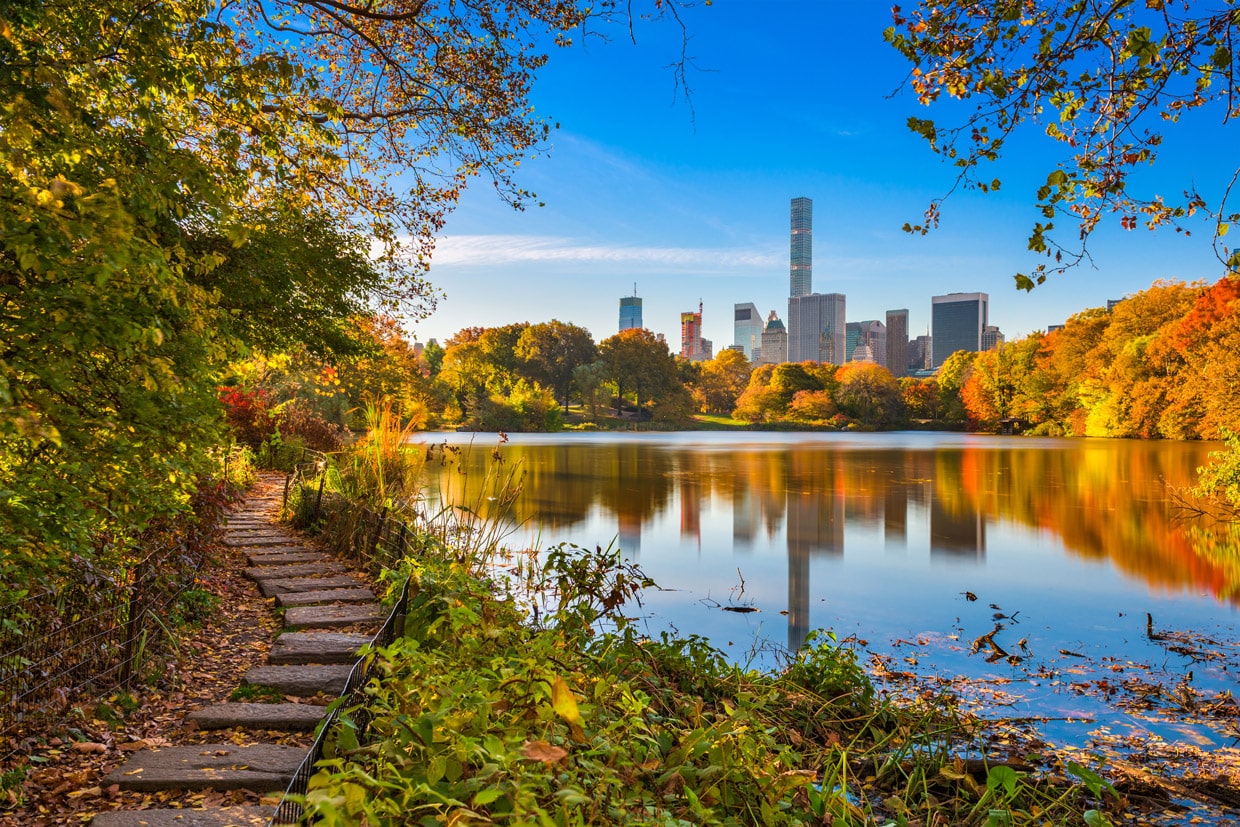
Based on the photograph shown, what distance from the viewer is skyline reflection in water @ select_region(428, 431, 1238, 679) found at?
5.95 metres

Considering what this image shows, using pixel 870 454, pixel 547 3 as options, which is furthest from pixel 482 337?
pixel 547 3

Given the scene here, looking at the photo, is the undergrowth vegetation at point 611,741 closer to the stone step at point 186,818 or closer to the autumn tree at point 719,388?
the stone step at point 186,818

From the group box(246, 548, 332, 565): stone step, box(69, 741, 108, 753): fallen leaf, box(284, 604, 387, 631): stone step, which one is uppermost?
box(246, 548, 332, 565): stone step

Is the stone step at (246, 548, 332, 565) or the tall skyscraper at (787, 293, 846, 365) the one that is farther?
the tall skyscraper at (787, 293, 846, 365)

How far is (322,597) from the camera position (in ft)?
12.4

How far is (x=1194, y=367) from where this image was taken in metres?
26.4

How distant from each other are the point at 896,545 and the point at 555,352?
4125 centimetres

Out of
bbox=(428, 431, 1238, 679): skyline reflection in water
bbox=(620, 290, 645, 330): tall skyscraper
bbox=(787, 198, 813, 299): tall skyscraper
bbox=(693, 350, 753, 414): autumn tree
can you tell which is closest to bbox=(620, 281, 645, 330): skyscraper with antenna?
bbox=(620, 290, 645, 330): tall skyscraper

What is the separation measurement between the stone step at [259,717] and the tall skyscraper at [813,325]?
165 meters

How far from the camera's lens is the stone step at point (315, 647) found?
9.66 ft

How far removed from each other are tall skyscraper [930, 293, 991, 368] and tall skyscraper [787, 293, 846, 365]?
30.3m

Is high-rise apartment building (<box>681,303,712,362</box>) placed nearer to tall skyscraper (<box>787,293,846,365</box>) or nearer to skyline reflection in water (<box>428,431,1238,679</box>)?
tall skyscraper (<box>787,293,846,365</box>)

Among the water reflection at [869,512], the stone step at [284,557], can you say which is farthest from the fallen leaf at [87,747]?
the water reflection at [869,512]

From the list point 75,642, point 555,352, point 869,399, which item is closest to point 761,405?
point 869,399
